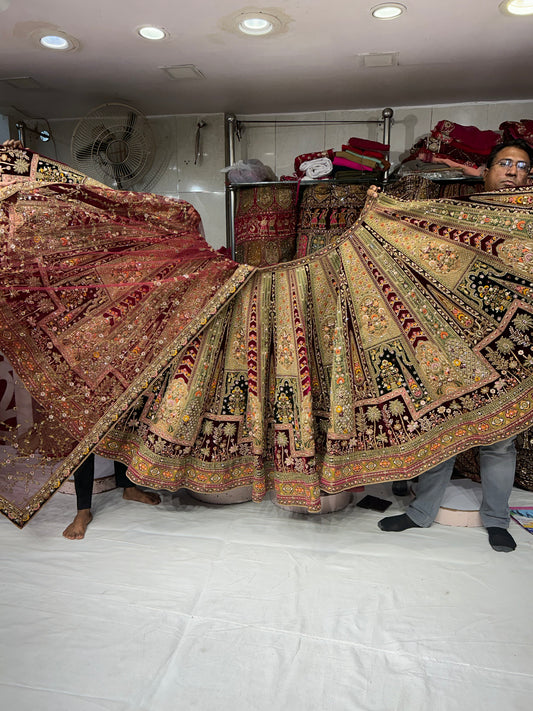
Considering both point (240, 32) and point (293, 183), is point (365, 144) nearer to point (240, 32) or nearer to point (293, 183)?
point (293, 183)

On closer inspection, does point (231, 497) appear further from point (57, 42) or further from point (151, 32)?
point (57, 42)

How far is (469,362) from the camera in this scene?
5.69 ft

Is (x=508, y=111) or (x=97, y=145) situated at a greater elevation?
(x=508, y=111)

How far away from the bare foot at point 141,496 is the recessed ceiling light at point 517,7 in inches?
103

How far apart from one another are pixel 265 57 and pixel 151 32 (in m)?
0.61

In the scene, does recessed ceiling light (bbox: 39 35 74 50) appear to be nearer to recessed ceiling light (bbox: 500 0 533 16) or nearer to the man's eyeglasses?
recessed ceiling light (bbox: 500 0 533 16)

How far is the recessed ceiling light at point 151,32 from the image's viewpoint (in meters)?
2.37

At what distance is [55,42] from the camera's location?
250cm

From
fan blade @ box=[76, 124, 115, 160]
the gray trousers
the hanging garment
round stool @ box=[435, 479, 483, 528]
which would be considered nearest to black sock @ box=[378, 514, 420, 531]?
the gray trousers

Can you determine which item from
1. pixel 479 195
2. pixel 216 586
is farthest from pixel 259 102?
pixel 216 586

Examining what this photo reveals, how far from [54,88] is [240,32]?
56.6 inches

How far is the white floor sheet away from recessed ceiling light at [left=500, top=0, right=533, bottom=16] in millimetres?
2205

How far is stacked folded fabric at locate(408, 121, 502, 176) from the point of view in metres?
2.91

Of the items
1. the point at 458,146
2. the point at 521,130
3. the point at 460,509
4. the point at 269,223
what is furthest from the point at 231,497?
the point at 521,130
